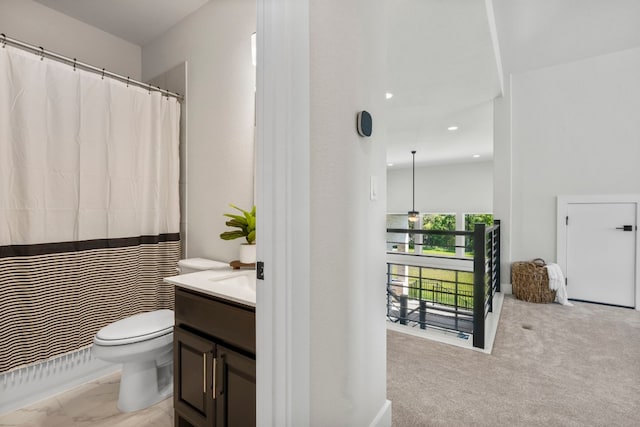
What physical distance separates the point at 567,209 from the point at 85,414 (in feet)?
15.4

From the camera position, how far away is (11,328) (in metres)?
1.74

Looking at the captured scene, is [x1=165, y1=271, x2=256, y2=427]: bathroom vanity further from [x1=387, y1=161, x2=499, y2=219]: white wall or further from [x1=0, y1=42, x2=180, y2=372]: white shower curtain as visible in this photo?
[x1=387, y1=161, x2=499, y2=219]: white wall

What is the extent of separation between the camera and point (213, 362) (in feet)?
4.22

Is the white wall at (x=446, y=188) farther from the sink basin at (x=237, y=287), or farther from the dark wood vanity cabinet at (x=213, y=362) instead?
the dark wood vanity cabinet at (x=213, y=362)

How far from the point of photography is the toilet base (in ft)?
5.78

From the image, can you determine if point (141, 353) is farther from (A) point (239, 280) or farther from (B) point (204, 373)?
(A) point (239, 280)

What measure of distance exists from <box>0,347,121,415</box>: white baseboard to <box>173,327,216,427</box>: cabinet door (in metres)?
1.06

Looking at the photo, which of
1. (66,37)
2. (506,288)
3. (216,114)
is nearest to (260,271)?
(216,114)

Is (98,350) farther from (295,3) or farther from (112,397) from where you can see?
(295,3)

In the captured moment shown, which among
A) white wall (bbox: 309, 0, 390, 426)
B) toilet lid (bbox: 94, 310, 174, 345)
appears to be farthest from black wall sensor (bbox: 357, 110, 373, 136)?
toilet lid (bbox: 94, 310, 174, 345)

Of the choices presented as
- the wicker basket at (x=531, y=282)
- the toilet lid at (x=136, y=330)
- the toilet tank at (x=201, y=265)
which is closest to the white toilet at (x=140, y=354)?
the toilet lid at (x=136, y=330)

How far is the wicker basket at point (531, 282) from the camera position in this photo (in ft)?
11.1

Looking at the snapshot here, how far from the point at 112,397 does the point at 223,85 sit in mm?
2161

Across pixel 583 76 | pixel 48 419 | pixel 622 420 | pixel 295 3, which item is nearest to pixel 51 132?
pixel 48 419
